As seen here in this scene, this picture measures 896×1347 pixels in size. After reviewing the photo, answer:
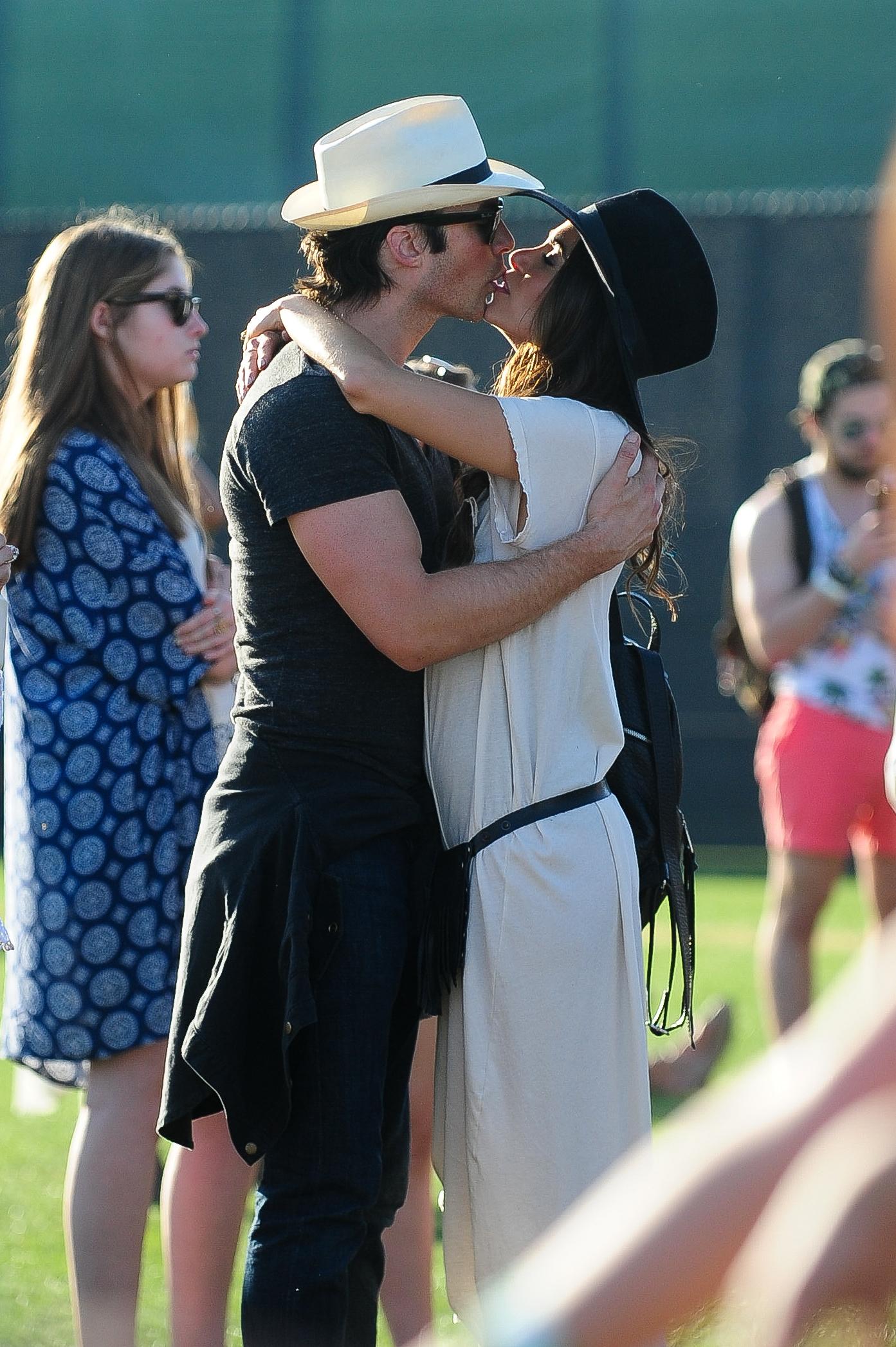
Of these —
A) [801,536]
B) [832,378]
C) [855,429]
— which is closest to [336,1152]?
[801,536]

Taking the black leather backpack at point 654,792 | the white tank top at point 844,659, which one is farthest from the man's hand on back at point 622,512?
the white tank top at point 844,659

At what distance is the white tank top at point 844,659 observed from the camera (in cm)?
449

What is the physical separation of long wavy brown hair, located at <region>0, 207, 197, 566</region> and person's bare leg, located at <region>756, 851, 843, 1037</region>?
201 centimetres

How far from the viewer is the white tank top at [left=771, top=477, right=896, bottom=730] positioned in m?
4.49

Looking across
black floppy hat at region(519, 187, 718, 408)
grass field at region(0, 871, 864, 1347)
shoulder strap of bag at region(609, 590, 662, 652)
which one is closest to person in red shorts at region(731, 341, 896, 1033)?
grass field at region(0, 871, 864, 1347)

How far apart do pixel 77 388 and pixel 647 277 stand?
115 centimetres

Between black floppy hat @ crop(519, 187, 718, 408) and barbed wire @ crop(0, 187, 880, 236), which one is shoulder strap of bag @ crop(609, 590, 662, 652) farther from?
barbed wire @ crop(0, 187, 880, 236)

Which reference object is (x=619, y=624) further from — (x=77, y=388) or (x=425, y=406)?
(x=77, y=388)

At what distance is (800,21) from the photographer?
14.0 metres

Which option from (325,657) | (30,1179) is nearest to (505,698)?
(325,657)

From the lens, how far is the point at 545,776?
234 cm

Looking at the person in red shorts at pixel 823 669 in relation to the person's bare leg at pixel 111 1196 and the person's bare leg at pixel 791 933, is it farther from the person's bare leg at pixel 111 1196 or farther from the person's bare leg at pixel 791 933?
the person's bare leg at pixel 111 1196

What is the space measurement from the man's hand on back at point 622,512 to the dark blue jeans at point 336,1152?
526mm

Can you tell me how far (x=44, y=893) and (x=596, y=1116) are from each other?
1.08m
